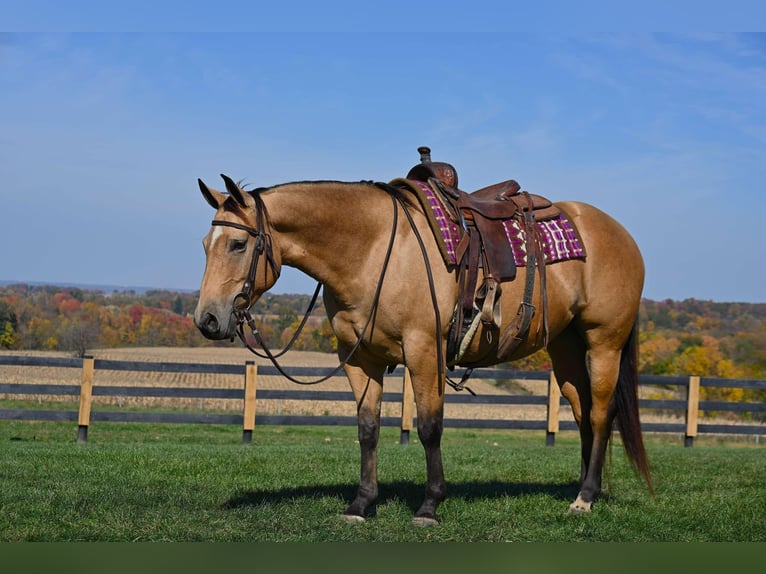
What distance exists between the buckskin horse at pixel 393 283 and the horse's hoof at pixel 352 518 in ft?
0.10

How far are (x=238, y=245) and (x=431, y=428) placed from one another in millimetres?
1792

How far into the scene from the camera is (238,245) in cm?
486

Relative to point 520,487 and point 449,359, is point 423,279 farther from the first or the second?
point 520,487

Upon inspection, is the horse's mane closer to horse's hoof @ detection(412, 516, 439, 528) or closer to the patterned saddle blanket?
the patterned saddle blanket

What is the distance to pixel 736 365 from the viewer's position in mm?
37062

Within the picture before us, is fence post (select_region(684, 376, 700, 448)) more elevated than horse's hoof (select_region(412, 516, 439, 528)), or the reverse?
fence post (select_region(684, 376, 700, 448))

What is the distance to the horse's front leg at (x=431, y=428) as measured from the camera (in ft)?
17.0

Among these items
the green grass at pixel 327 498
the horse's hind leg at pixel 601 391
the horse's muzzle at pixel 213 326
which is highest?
the horse's muzzle at pixel 213 326

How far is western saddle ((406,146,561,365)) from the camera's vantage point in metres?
5.38

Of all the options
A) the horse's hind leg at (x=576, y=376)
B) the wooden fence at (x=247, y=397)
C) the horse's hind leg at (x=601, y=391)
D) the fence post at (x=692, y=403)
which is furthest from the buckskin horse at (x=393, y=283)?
the fence post at (x=692, y=403)

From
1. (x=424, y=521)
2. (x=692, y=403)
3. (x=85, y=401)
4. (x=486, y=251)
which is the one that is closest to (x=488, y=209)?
(x=486, y=251)

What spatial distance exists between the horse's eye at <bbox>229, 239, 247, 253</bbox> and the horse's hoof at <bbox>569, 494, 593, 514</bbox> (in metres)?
3.07

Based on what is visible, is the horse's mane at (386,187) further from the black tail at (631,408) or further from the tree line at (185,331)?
the tree line at (185,331)

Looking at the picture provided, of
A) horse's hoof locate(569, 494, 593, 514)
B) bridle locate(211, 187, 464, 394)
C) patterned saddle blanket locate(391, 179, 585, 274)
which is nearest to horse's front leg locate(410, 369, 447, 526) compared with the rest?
bridle locate(211, 187, 464, 394)
